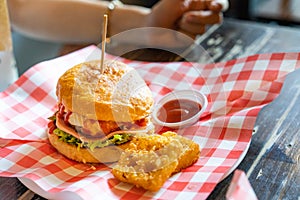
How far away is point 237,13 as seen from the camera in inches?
133

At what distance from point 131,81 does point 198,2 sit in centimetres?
72

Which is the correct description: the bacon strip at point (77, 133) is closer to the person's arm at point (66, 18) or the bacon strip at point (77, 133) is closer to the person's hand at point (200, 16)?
the person's hand at point (200, 16)

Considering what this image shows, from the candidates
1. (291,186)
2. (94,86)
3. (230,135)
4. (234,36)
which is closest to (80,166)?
(94,86)

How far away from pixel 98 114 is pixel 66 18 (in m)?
1.08

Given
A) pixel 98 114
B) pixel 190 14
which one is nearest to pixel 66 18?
pixel 190 14

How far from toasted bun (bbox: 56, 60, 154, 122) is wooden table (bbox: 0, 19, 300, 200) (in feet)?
0.88

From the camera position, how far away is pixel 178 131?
1390mm

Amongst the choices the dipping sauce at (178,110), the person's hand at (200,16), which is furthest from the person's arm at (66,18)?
the dipping sauce at (178,110)

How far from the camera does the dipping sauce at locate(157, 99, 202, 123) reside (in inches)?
56.3

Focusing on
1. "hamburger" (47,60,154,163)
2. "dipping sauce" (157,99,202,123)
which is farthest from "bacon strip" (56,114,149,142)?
"dipping sauce" (157,99,202,123)

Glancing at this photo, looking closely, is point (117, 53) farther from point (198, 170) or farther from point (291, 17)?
point (291, 17)

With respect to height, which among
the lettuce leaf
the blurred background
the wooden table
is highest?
the lettuce leaf

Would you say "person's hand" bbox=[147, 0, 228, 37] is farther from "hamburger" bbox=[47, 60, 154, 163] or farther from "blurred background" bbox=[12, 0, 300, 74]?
"blurred background" bbox=[12, 0, 300, 74]

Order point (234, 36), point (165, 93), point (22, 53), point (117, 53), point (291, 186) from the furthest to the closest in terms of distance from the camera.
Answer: point (22, 53)
point (234, 36)
point (117, 53)
point (165, 93)
point (291, 186)
